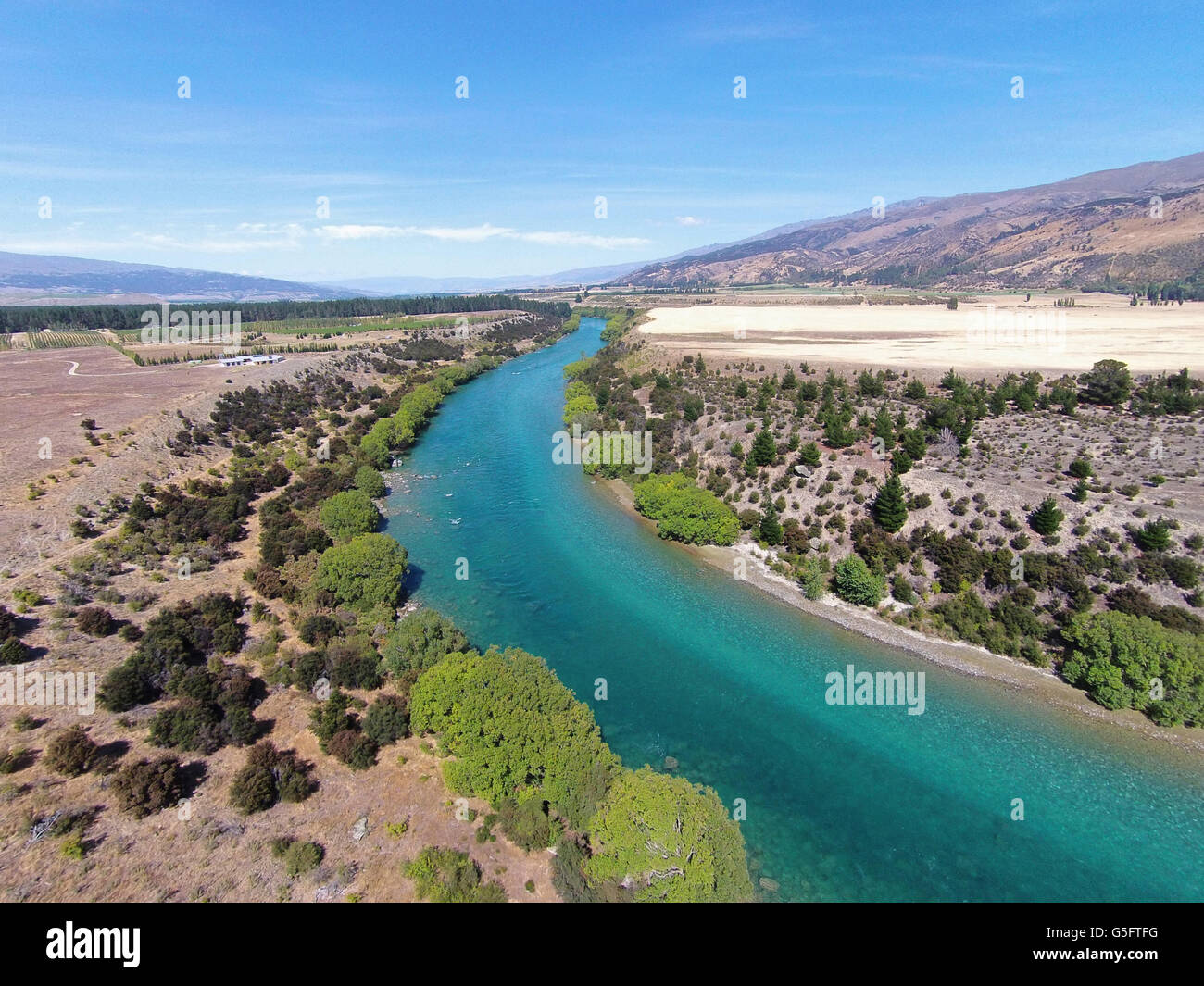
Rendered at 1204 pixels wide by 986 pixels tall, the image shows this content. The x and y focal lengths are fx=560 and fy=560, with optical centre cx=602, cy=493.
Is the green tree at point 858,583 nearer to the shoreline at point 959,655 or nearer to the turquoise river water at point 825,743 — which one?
the shoreline at point 959,655

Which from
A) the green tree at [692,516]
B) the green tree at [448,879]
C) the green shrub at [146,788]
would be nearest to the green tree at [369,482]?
the green tree at [692,516]

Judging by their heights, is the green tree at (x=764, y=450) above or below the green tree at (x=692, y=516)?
above

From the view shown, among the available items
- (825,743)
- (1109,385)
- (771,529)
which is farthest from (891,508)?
(1109,385)

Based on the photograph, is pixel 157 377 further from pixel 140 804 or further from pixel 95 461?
pixel 140 804

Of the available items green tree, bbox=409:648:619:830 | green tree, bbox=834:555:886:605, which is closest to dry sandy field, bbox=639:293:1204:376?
green tree, bbox=834:555:886:605

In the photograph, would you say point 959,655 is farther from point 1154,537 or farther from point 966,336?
point 966,336
